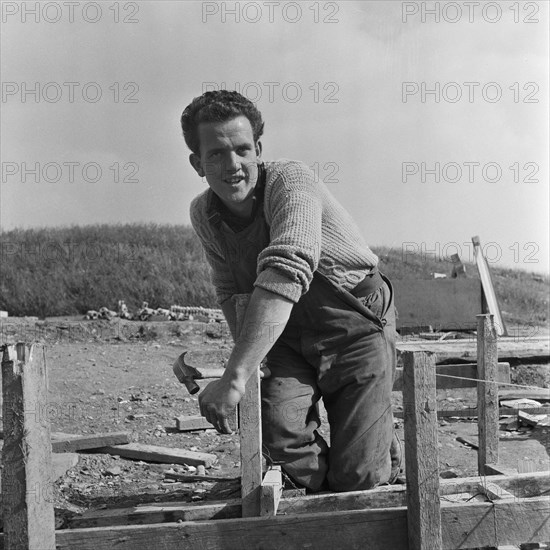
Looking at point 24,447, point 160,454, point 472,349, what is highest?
point 24,447

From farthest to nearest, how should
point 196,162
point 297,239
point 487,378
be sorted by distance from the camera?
point 487,378, point 196,162, point 297,239

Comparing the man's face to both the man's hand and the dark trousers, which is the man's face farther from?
the man's hand

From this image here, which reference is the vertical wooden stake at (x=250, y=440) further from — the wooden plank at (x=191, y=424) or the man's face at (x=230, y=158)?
the wooden plank at (x=191, y=424)

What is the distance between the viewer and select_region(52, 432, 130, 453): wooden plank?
5.47 metres

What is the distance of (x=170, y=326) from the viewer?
11156 mm

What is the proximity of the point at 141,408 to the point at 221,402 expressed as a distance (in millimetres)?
4839

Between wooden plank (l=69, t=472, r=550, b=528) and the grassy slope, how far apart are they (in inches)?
457

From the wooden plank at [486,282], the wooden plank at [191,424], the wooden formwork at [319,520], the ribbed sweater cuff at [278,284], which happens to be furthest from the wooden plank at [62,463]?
the wooden plank at [486,282]

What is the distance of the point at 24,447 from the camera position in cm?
210

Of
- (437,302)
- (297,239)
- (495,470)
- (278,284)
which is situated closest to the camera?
(278,284)

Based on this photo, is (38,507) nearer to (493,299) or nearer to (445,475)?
(445,475)

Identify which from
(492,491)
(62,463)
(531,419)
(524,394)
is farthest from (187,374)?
(524,394)

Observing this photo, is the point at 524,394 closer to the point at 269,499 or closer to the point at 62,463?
the point at 62,463

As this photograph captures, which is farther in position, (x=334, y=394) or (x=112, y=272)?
(x=112, y=272)
